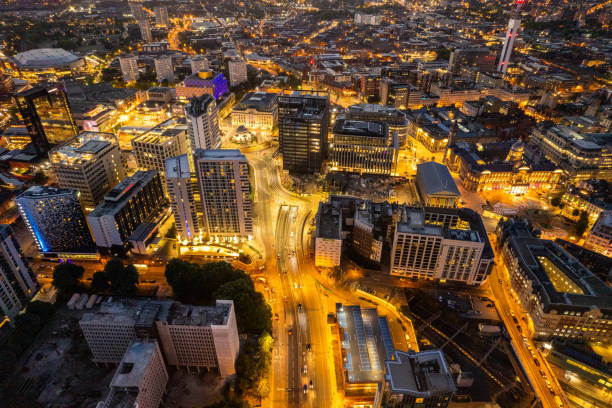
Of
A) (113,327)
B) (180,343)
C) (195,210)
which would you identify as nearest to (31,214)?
(195,210)

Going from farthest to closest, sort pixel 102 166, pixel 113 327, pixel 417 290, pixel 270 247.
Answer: pixel 102 166 < pixel 270 247 < pixel 417 290 < pixel 113 327

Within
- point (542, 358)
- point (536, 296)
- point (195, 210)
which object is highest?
point (195, 210)

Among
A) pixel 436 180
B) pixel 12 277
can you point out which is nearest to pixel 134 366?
pixel 12 277

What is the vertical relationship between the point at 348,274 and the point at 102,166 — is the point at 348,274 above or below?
below

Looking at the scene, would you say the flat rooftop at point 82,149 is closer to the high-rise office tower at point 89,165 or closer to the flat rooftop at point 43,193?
the high-rise office tower at point 89,165

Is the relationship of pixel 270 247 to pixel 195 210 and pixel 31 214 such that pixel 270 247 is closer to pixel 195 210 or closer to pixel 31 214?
pixel 195 210

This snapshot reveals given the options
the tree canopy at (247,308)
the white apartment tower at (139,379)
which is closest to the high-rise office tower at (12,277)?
the white apartment tower at (139,379)

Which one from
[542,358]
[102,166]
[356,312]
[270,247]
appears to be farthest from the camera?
[102,166]
